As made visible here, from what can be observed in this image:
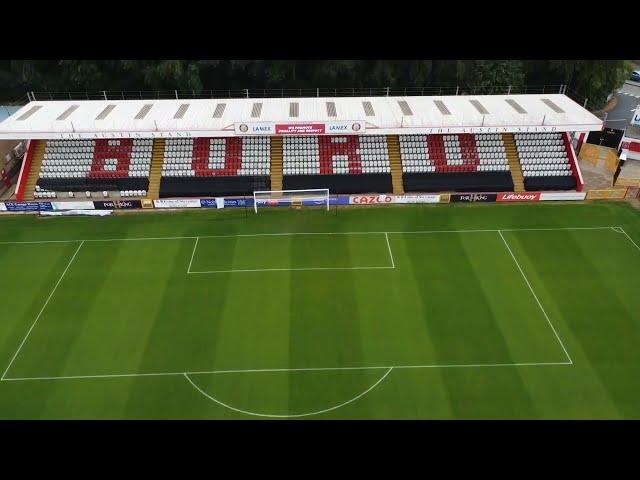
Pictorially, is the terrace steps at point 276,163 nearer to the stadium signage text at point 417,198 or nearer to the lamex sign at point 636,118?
the stadium signage text at point 417,198

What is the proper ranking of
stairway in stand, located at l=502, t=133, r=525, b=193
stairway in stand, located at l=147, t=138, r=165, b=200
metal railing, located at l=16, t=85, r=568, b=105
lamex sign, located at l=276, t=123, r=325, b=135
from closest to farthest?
1. lamex sign, located at l=276, t=123, r=325, b=135
2. stairway in stand, located at l=147, t=138, r=165, b=200
3. stairway in stand, located at l=502, t=133, r=525, b=193
4. metal railing, located at l=16, t=85, r=568, b=105

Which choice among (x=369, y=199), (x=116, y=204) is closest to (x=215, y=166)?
(x=116, y=204)

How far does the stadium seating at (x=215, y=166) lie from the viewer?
38.3 meters

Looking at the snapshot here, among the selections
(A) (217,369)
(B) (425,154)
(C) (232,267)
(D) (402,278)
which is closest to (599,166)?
(B) (425,154)

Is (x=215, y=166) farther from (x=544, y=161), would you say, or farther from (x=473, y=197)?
(x=544, y=161)

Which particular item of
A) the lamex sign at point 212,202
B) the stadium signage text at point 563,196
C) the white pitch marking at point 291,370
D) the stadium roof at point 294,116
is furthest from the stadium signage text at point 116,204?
the stadium signage text at point 563,196

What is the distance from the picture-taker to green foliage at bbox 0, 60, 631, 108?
45.2 meters

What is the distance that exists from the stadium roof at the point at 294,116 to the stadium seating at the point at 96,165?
2.79m

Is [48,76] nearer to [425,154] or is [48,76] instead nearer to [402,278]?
[425,154]

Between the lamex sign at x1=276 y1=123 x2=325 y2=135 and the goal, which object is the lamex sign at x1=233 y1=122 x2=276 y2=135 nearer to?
the lamex sign at x1=276 y1=123 x2=325 y2=135

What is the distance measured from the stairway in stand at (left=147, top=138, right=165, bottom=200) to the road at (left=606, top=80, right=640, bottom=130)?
141 feet

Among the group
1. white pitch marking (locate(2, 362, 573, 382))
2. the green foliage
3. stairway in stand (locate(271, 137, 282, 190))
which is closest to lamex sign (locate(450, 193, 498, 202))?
stairway in stand (locate(271, 137, 282, 190))

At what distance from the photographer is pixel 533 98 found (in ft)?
133

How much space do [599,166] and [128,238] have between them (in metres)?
39.0
